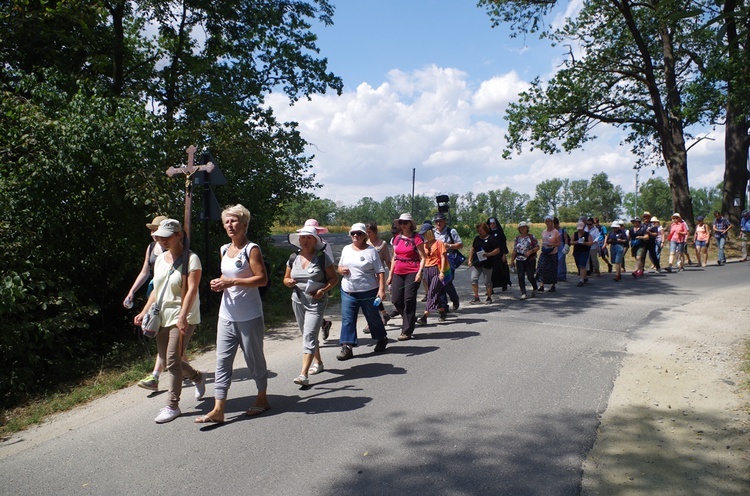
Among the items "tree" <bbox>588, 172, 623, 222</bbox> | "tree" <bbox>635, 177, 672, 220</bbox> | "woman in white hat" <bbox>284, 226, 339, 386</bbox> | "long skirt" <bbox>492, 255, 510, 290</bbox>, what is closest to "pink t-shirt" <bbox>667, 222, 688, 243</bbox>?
"long skirt" <bbox>492, 255, 510, 290</bbox>

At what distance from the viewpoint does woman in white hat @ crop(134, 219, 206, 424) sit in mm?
4961

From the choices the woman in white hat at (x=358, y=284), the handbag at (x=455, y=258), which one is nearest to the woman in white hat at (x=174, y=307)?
the woman in white hat at (x=358, y=284)

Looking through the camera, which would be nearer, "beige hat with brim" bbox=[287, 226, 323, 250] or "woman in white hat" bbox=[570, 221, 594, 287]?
"beige hat with brim" bbox=[287, 226, 323, 250]

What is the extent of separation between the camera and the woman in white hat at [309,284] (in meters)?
5.70

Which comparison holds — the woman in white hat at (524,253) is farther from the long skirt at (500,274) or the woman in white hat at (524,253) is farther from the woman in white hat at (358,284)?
the woman in white hat at (358,284)

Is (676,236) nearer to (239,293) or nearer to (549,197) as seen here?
(239,293)

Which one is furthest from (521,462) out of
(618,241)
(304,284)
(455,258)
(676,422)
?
(618,241)

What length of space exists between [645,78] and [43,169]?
2371cm

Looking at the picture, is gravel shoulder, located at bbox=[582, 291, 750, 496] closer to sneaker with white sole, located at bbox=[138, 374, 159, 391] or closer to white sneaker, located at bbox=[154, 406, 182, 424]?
white sneaker, located at bbox=[154, 406, 182, 424]

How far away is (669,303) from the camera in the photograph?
10422 millimetres

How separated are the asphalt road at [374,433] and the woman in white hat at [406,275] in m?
0.45

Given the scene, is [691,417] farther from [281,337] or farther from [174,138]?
[174,138]

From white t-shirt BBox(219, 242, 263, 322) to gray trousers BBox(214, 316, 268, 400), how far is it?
0.21ft

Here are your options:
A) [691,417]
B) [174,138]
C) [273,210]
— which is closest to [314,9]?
[273,210]
